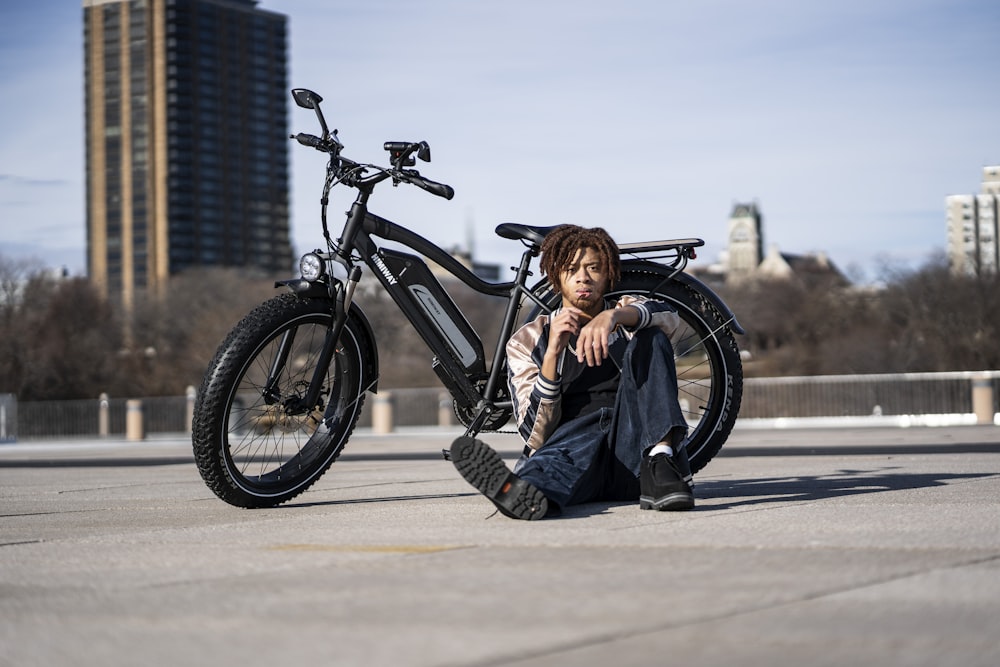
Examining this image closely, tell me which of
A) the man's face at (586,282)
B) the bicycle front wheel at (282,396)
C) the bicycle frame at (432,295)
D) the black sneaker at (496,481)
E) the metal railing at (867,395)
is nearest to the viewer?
the black sneaker at (496,481)

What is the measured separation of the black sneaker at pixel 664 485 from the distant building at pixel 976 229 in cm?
5575

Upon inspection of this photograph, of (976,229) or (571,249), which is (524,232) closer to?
(571,249)

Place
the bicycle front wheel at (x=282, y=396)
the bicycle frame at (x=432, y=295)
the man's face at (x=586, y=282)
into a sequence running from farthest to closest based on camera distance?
the bicycle frame at (x=432, y=295) → the bicycle front wheel at (x=282, y=396) → the man's face at (x=586, y=282)

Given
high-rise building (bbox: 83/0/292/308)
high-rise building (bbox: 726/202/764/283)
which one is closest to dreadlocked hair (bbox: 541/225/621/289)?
high-rise building (bbox: 83/0/292/308)

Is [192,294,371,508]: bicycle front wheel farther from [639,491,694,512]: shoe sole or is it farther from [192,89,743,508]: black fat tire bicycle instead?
[639,491,694,512]: shoe sole

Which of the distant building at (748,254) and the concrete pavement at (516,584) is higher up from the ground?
the distant building at (748,254)

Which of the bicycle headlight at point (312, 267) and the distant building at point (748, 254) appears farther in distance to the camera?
the distant building at point (748, 254)

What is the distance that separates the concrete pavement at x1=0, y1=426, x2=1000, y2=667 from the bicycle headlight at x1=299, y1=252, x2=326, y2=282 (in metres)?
0.96

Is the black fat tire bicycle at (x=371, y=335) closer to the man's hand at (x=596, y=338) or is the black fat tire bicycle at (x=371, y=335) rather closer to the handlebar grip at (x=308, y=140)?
the handlebar grip at (x=308, y=140)

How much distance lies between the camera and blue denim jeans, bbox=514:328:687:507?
4824 millimetres

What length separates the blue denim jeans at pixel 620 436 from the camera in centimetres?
482

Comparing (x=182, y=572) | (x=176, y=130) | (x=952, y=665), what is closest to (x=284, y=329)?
(x=182, y=572)

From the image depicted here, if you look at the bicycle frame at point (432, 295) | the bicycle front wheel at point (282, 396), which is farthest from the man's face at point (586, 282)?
the bicycle front wheel at point (282, 396)

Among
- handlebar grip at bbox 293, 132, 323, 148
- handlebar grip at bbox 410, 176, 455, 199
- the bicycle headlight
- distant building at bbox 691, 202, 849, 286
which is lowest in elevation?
the bicycle headlight
